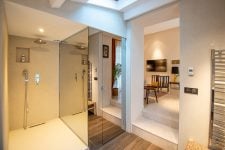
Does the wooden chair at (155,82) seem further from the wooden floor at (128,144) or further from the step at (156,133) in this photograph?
the wooden floor at (128,144)

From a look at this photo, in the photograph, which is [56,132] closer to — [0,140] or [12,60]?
[0,140]

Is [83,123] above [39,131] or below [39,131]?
above

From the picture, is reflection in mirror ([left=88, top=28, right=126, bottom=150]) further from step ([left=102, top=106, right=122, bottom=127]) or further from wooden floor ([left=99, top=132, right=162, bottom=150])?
wooden floor ([left=99, top=132, right=162, bottom=150])

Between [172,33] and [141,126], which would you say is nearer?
[141,126]

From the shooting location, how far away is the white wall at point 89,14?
2.02m

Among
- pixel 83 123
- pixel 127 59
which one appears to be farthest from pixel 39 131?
pixel 127 59

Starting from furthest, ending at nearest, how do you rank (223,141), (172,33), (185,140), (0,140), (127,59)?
(172,33) → (127,59) → (185,140) → (223,141) → (0,140)

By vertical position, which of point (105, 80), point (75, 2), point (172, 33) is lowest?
point (105, 80)

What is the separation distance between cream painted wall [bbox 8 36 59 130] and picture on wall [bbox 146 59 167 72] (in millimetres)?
4234

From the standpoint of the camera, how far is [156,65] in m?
6.43

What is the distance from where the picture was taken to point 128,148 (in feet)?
8.78

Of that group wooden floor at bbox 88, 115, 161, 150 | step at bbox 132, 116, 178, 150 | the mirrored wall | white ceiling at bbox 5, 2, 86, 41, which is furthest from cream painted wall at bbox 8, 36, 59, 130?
step at bbox 132, 116, 178, 150

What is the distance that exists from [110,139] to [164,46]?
4.72m

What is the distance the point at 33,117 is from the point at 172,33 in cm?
586
